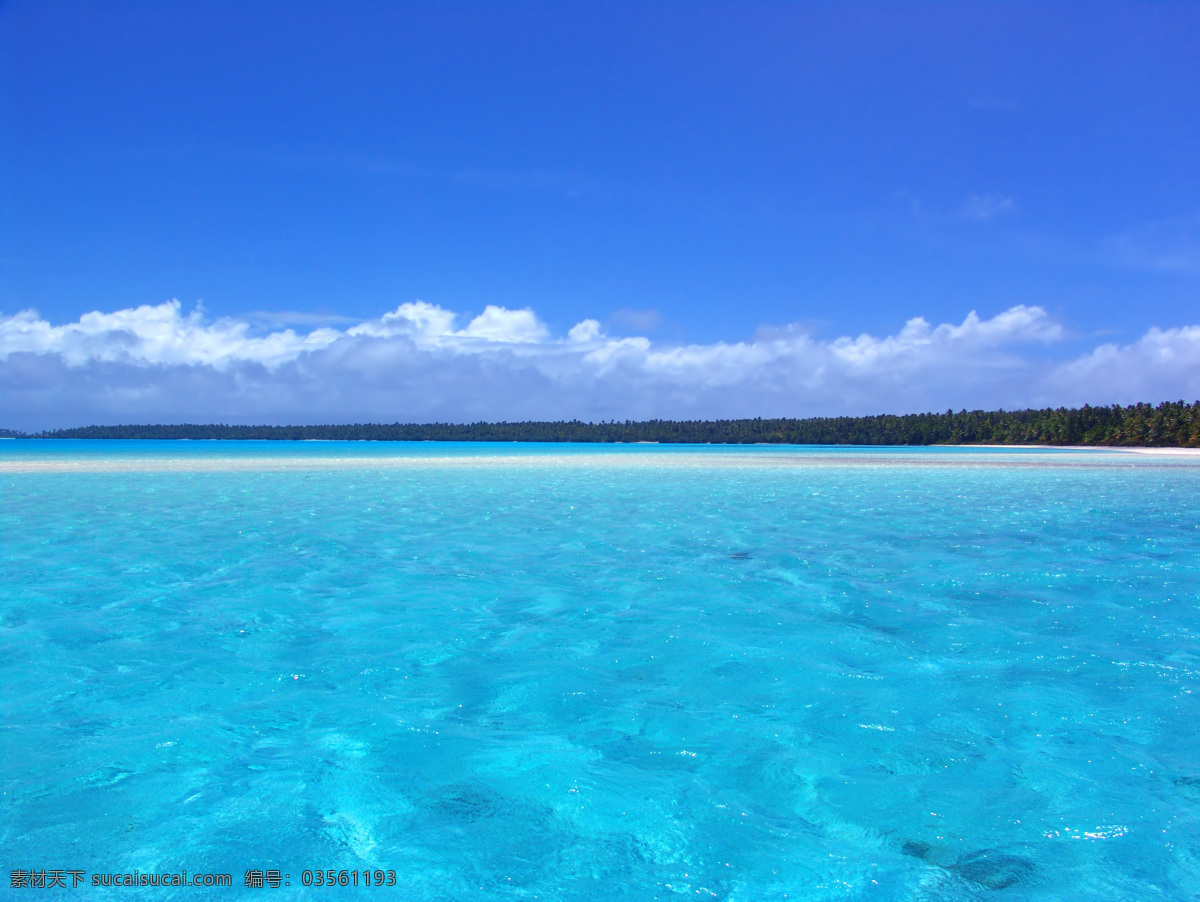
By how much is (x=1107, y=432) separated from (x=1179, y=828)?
463 ft

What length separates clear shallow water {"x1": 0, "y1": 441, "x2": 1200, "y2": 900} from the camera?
468cm

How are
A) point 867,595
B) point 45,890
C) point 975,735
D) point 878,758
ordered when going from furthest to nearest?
1. point 867,595
2. point 975,735
3. point 878,758
4. point 45,890

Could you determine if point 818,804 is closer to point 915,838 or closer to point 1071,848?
point 915,838

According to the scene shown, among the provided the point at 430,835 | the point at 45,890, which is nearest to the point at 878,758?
the point at 430,835

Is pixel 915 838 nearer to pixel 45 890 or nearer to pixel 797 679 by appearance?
pixel 797 679

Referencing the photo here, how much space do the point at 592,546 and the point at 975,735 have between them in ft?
35.4

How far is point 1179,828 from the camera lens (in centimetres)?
494

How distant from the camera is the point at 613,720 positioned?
6.84m

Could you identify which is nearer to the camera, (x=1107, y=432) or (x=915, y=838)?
(x=915, y=838)

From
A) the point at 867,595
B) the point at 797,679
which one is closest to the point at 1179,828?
the point at 797,679

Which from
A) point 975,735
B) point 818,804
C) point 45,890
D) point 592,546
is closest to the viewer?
point 45,890

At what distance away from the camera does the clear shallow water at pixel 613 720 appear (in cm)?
468

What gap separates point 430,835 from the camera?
494 cm

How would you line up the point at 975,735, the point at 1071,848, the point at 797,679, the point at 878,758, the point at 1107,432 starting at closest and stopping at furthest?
the point at 1071,848
the point at 878,758
the point at 975,735
the point at 797,679
the point at 1107,432
